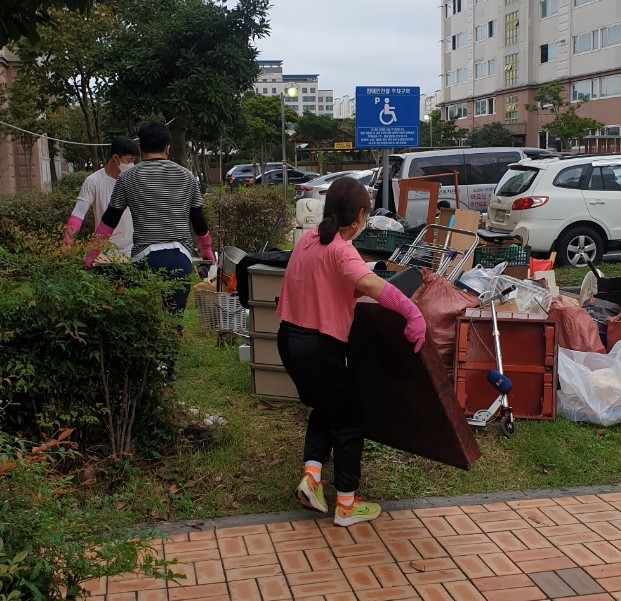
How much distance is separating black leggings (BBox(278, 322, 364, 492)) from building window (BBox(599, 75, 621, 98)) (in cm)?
4819

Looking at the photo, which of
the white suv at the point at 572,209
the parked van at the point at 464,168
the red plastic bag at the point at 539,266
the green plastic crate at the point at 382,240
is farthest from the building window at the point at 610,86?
the green plastic crate at the point at 382,240

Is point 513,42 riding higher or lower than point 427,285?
higher

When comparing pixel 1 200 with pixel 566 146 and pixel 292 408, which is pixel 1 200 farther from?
pixel 566 146

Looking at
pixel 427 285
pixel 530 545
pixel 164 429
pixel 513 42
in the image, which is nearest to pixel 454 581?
pixel 530 545

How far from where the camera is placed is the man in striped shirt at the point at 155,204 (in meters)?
5.49

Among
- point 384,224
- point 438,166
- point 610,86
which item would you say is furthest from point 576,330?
point 610,86

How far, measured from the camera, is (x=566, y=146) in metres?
46.6

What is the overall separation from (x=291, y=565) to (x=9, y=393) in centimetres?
163

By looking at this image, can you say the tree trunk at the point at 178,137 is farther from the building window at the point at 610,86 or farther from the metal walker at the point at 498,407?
the building window at the point at 610,86

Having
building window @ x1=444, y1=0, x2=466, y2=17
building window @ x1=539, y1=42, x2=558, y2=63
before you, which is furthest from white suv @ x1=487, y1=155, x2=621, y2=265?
building window @ x1=444, y1=0, x2=466, y2=17

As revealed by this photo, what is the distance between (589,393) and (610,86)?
47.2 m

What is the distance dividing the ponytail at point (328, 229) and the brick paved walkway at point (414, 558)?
1427mm

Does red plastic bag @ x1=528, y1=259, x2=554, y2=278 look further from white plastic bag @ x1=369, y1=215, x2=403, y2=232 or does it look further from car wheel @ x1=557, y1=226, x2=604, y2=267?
car wheel @ x1=557, y1=226, x2=604, y2=267

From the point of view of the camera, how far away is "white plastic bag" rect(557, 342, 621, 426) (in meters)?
5.52
